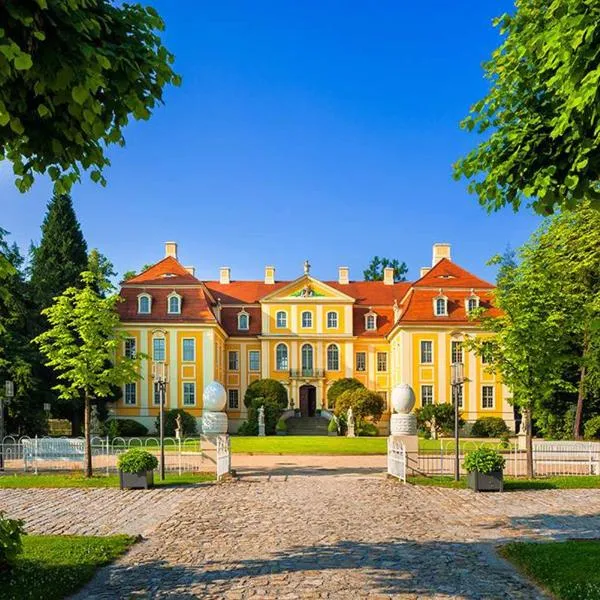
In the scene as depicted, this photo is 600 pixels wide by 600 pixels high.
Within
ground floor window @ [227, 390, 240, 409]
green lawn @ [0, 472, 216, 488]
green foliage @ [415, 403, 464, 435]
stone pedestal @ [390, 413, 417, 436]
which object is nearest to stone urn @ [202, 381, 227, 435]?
green lawn @ [0, 472, 216, 488]

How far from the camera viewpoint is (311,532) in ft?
32.2

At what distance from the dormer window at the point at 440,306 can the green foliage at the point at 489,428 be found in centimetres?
714

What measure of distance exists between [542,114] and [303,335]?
136 feet

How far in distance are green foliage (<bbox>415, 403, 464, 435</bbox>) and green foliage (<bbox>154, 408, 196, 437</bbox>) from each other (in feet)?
43.9

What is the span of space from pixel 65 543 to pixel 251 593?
139 inches

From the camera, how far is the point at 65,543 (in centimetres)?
884

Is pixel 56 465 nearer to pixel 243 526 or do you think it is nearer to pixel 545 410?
pixel 243 526

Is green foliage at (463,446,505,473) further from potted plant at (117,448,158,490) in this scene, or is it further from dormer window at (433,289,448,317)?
dormer window at (433,289,448,317)

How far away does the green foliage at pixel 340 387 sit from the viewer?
146 feet

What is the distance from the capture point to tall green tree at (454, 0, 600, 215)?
5.22m

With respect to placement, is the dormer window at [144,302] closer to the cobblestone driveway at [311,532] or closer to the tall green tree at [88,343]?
the tall green tree at [88,343]

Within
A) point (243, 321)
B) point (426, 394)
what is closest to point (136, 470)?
point (426, 394)

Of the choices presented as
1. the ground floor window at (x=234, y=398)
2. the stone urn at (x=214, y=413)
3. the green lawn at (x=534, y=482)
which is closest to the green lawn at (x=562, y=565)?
the green lawn at (x=534, y=482)

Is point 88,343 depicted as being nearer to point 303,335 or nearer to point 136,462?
point 136,462
